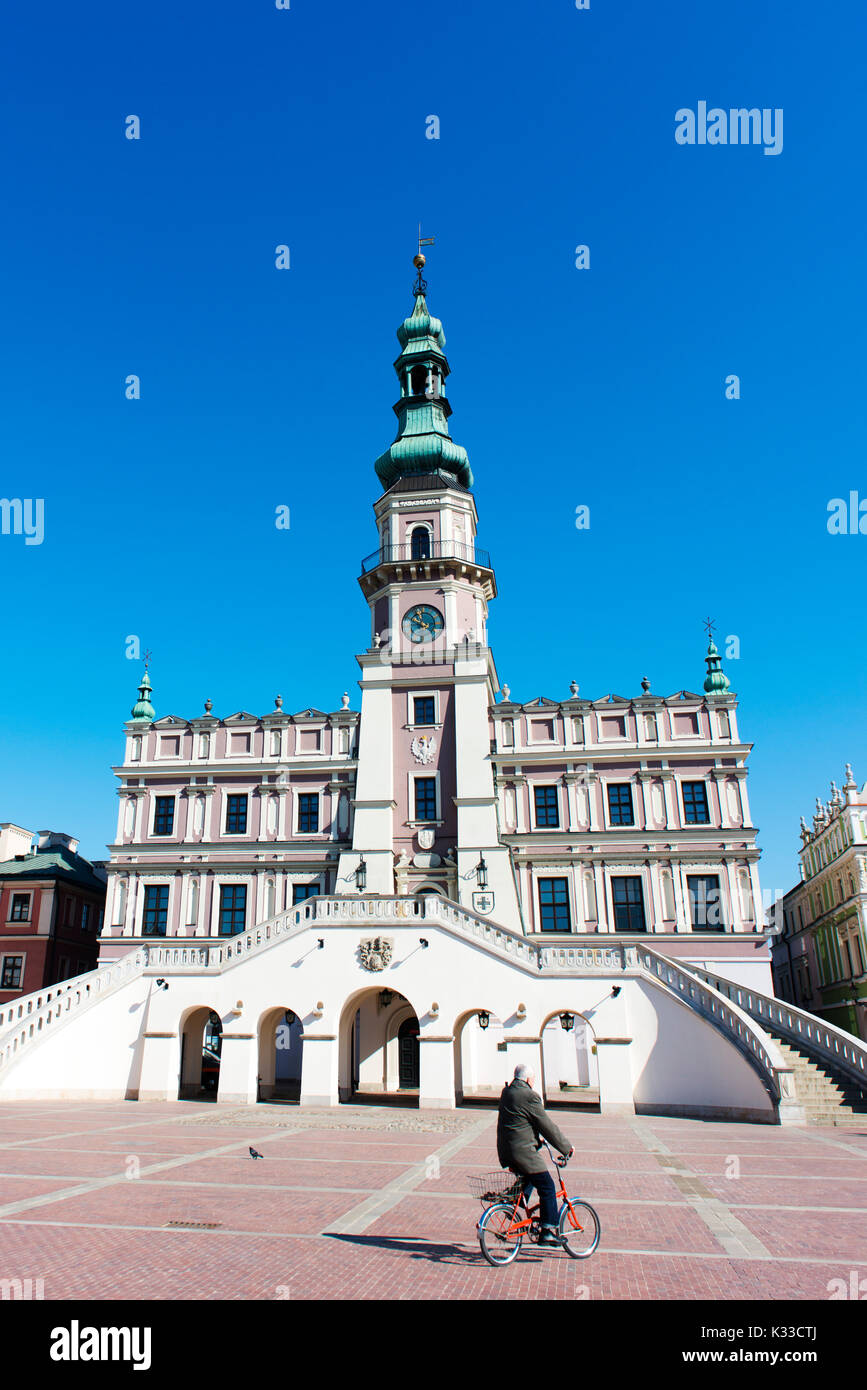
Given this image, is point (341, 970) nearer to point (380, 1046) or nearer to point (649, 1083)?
point (380, 1046)

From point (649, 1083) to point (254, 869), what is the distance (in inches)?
821

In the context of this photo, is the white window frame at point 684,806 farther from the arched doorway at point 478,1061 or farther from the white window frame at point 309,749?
the white window frame at point 309,749

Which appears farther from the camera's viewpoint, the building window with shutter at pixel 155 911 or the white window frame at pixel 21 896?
the white window frame at pixel 21 896

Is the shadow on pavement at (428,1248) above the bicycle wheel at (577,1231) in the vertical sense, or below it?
below

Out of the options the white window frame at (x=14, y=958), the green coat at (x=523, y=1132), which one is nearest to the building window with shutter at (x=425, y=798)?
the white window frame at (x=14, y=958)

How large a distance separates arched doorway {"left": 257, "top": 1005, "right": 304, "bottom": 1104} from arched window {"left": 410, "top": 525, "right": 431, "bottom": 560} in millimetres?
21135

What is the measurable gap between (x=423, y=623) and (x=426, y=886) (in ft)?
39.9

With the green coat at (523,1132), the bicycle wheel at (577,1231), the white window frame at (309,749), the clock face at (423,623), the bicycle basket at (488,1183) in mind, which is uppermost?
the clock face at (423,623)

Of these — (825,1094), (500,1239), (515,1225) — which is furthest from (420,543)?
(500,1239)

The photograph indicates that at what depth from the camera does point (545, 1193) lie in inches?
386

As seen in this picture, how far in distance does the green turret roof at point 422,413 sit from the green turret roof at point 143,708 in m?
16.2

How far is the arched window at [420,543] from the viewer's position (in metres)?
43.1

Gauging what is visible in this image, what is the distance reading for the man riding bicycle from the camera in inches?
383
